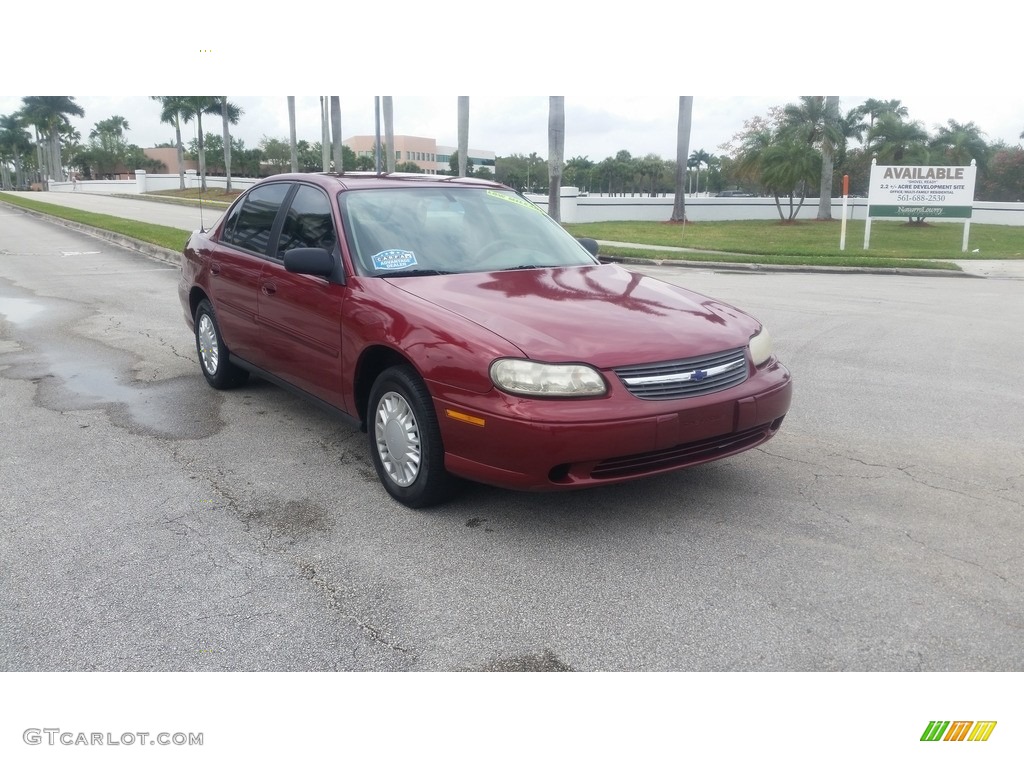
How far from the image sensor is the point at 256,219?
5965 mm

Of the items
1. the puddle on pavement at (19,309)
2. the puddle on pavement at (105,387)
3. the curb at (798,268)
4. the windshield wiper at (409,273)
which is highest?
the windshield wiper at (409,273)

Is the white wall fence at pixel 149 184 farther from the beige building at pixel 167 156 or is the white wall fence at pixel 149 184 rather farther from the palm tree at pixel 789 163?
the palm tree at pixel 789 163

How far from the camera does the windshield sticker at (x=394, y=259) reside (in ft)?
15.4

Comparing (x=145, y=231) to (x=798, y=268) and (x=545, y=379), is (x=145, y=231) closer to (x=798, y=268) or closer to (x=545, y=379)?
(x=798, y=268)

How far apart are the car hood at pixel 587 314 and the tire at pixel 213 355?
2486 mm

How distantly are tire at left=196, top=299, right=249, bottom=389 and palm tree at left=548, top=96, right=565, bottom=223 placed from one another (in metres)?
15.7

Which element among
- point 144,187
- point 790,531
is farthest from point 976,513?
point 144,187

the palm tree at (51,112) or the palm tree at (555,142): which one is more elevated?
the palm tree at (51,112)

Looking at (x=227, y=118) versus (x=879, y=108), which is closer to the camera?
(x=879, y=108)

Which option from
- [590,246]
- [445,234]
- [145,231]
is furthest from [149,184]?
[445,234]

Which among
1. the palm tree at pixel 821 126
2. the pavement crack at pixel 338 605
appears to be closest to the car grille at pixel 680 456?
the pavement crack at pixel 338 605

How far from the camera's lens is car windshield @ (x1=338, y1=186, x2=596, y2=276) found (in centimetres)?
479

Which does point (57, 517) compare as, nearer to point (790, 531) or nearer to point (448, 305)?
point (448, 305)

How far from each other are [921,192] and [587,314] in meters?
20.4
